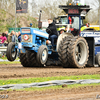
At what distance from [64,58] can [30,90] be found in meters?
Result: 5.66

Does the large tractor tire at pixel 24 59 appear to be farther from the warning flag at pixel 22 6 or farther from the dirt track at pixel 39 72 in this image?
the warning flag at pixel 22 6

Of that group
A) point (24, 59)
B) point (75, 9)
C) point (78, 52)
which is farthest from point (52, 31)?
point (75, 9)

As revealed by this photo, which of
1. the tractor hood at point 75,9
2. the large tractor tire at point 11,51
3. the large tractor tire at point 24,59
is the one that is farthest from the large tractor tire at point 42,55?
the tractor hood at point 75,9

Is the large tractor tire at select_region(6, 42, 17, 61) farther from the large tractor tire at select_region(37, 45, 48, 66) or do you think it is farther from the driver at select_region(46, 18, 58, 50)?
the driver at select_region(46, 18, 58, 50)

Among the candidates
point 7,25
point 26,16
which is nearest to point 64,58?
point 7,25

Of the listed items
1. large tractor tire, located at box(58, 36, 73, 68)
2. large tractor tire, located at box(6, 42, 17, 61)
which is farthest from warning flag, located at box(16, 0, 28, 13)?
large tractor tire, located at box(58, 36, 73, 68)

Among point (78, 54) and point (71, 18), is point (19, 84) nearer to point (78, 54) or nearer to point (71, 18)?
point (78, 54)

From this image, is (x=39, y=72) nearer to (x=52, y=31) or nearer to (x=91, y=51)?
(x=52, y=31)

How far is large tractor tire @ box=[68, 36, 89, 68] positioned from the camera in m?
11.7

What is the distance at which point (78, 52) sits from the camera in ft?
42.0

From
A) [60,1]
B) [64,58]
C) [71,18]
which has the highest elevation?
[60,1]

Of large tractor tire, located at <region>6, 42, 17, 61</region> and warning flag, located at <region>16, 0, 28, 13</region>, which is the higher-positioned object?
warning flag, located at <region>16, 0, 28, 13</region>

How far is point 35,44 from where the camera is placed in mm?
12047

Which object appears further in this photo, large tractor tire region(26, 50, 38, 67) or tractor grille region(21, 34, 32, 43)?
large tractor tire region(26, 50, 38, 67)
